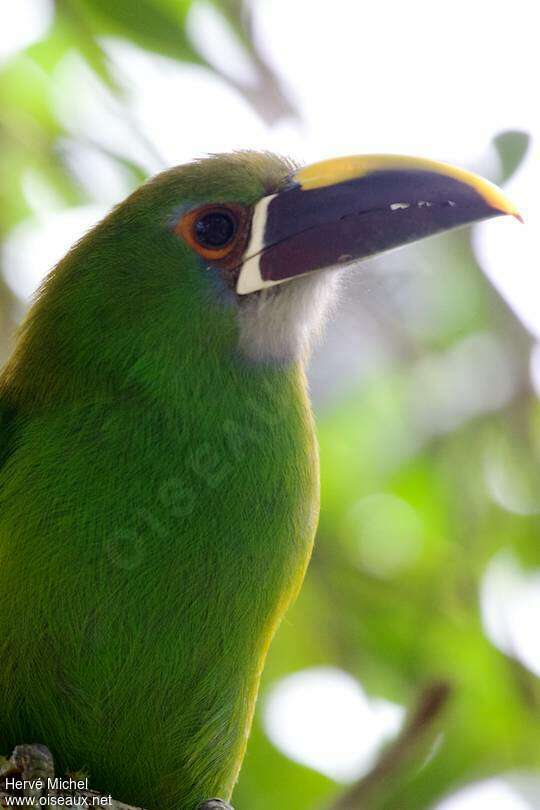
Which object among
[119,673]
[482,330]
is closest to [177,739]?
[119,673]

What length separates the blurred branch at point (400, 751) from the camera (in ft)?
11.9

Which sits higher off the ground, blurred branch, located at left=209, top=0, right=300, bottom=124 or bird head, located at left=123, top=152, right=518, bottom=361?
blurred branch, located at left=209, top=0, right=300, bottom=124

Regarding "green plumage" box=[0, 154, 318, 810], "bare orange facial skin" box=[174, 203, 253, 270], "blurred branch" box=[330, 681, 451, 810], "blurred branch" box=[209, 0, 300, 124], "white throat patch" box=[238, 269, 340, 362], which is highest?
"blurred branch" box=[209, 0, 300, 124]

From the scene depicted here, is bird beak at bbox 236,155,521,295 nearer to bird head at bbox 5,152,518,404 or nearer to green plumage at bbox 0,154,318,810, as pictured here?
bird head at bbox 5,152,518,404

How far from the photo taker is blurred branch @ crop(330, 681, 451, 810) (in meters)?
3.63

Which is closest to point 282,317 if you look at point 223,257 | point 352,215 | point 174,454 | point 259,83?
point 223,257

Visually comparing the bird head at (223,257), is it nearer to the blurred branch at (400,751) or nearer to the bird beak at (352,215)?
the bird beak at (352,215)

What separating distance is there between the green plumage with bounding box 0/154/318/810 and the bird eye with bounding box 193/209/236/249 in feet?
0.19

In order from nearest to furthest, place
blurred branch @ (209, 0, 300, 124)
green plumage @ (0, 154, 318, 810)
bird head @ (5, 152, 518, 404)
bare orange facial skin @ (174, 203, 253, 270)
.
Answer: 1. green plumage @ (0, 154, 318, 810)
2. bird head @ (5, 152, 518, 404)
3. bare orange facial skin @ (174, 203, 253, 270)
4. blurred branch @ (209, 0, 300, 124)

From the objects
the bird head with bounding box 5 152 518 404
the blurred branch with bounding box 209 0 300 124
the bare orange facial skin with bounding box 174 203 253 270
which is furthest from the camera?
the blurred branch with bounding box 209 0 300 124

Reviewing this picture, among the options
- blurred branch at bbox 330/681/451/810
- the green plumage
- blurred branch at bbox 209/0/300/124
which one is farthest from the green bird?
blurred branch at bbox 209/0/300/124

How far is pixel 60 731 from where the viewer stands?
10.6 ft

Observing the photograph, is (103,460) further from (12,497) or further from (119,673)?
(119,673)

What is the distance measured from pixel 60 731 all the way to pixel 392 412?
3.06 meters
